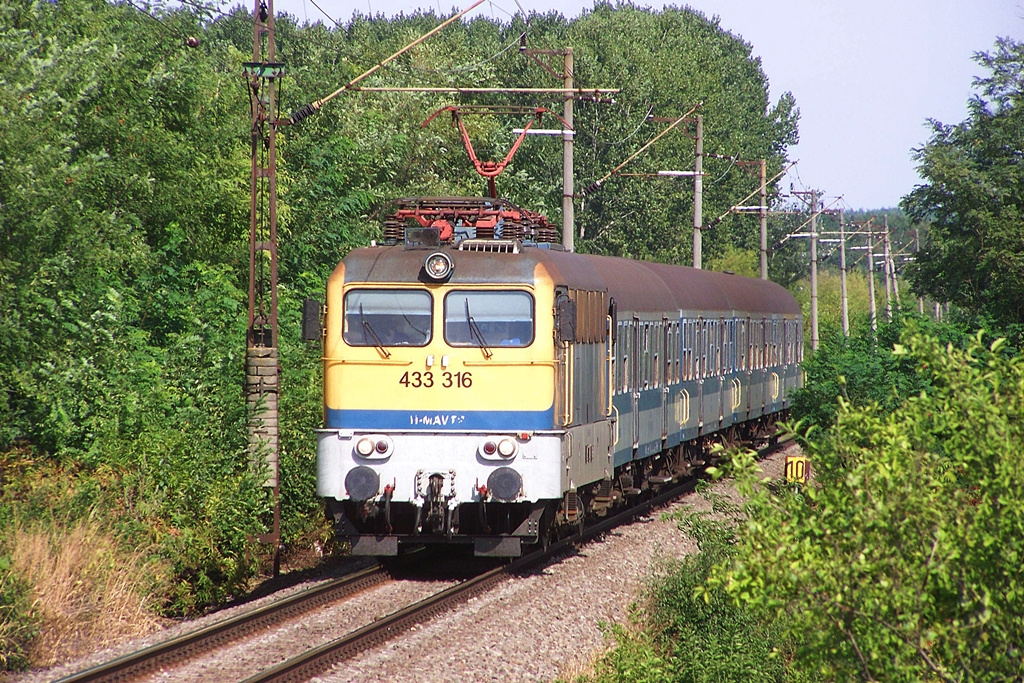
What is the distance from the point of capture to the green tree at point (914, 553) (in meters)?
5.79

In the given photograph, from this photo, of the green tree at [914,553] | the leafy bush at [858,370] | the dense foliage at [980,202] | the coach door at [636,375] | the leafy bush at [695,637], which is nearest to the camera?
the green tree at [914,553]

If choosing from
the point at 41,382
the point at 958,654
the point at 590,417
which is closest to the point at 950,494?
the point at 958,654

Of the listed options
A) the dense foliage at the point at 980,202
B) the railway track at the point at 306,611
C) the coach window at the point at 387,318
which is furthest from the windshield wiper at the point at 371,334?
the dense foliage at the point at 980,202

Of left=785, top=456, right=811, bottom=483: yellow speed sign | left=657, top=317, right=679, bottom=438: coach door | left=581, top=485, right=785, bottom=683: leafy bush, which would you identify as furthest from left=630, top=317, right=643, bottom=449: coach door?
left=581, top=485, right=785, bottom=683: leafy bush

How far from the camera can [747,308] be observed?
83.5 feet

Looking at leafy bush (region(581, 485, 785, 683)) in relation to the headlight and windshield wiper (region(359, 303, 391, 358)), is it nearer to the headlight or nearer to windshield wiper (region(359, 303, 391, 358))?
the headlight

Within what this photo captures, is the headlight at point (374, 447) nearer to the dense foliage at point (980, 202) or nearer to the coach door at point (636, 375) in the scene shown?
the coach door at point (636, 375)

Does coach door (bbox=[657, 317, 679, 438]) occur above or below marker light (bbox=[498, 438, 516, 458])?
above

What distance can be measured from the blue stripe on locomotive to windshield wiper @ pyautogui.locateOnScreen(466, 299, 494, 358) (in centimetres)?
59

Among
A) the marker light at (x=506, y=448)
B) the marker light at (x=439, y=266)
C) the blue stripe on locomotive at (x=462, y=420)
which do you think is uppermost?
the marker light at (x=439, y=266)

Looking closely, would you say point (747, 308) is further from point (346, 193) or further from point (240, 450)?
point (240, 450)

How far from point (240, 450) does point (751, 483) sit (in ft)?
26.7

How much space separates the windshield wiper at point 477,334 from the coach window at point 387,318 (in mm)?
387

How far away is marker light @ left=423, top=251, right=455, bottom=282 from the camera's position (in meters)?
12.8
